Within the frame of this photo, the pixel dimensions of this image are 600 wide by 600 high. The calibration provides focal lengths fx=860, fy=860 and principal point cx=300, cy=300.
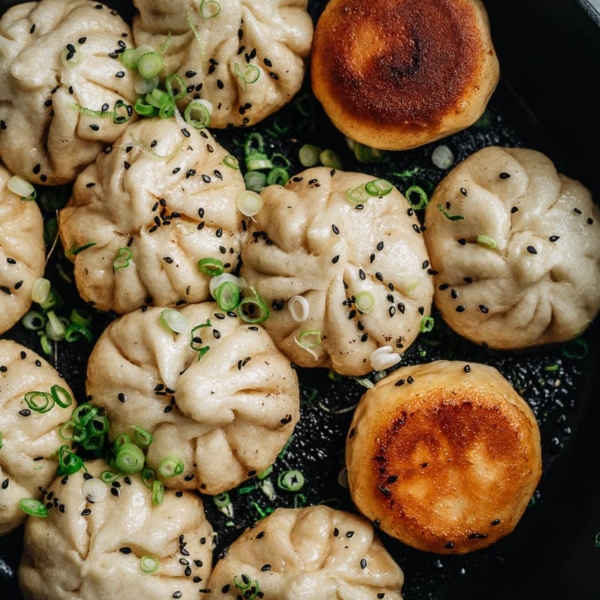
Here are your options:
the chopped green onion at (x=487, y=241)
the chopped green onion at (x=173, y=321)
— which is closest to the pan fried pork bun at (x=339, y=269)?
the chopped green onion at (x=487, y=241)

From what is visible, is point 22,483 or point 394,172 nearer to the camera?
point 22,483

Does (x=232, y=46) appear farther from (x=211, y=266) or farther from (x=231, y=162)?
(x=211, y=266)

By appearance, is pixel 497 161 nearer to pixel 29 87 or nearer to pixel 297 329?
pixel 297 329

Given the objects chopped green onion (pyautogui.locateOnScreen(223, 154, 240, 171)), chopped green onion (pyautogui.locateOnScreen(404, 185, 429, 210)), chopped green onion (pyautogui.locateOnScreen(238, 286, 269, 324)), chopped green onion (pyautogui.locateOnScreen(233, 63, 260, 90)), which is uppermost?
chopped green onion (pyautogui.locateOnScreen(233, 63, 260, 90))

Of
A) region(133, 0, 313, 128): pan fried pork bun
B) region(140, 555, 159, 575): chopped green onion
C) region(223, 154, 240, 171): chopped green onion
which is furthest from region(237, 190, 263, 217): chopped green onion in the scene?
region(140, 555, 159, 575): chopped green onion

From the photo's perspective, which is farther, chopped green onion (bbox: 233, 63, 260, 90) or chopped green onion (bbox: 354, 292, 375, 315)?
chopped green onion (bbox: 233, 63, 260, 90)

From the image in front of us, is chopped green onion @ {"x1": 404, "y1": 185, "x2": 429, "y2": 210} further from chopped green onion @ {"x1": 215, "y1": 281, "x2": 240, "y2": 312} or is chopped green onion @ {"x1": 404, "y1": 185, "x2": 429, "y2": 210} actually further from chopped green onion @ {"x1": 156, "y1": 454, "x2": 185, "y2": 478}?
chopped green onion @ {"x1": 156, "y1": 454, "x2": 185, "y2": 478}

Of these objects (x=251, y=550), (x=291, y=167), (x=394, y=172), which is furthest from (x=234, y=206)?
(x=251, y=550)
